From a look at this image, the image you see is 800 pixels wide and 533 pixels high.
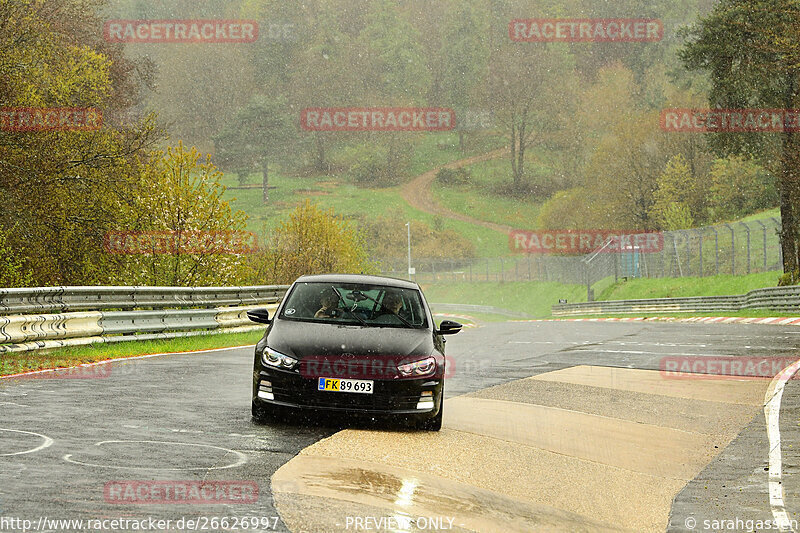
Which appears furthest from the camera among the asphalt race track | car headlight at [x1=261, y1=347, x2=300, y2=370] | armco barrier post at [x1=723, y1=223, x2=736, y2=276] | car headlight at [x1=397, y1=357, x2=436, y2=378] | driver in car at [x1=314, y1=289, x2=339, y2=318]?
armco barrier post at [x1=723, y1=223, x2=736, y2=276]

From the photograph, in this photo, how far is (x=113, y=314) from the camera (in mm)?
18219

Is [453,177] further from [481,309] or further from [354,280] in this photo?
[354,280]

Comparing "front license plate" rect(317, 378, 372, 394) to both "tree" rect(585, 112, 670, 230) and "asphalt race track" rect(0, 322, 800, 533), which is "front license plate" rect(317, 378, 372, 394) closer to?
"asphalt race track" rect(0, 322, 800, 533)

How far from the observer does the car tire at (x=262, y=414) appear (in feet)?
31.5

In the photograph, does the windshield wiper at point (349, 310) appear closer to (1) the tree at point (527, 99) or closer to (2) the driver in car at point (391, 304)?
(2) the driver in car at point (391, 304)

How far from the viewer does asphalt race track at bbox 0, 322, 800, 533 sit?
621 cm

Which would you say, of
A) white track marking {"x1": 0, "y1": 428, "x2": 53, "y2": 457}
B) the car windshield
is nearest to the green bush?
the car windshield

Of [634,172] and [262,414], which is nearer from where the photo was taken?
[262,414]

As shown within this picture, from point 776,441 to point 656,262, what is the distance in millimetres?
52021

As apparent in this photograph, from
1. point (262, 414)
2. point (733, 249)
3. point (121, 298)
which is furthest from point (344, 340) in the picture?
point (733, 249)

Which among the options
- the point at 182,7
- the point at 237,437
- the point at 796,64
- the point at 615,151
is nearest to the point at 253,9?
the point at 182,7

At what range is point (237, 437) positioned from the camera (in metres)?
8.76

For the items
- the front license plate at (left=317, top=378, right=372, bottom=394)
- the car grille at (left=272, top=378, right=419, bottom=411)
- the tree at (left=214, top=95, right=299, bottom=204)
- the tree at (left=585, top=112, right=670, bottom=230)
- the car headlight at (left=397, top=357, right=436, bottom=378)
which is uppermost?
the tree at (left=214, top=95, right=299, bottom=204)

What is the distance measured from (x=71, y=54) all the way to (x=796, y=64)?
22.7 metres
